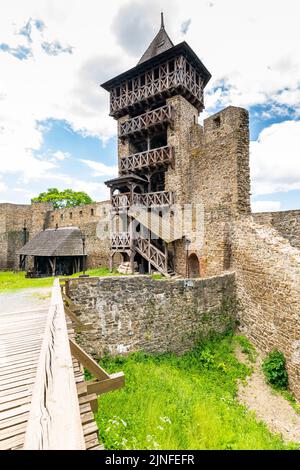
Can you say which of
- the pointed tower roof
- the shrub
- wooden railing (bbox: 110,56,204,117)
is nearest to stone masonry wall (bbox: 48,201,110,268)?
wooden railing (bbox: 110,56,204,117)

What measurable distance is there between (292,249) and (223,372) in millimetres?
4542

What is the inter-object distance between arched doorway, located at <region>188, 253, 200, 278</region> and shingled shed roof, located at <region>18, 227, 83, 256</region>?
35.1 feet

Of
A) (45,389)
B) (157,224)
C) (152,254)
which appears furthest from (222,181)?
(45,389)

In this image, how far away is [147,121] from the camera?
1672cm

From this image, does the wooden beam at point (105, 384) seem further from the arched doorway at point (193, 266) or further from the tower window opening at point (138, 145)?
the tower window opening at point (138, 145)

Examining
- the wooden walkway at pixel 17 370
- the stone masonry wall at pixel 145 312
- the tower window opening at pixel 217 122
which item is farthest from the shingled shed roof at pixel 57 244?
the wooden walkway at pixel 17 370

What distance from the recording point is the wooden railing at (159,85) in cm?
1565

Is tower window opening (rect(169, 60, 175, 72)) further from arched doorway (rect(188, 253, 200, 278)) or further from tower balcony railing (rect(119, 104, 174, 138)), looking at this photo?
arched doorway (rect(188, 253, 200, 278))

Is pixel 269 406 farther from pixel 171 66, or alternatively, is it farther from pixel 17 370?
pixel 171 66

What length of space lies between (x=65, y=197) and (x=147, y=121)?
27.4m

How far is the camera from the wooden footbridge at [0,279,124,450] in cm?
125

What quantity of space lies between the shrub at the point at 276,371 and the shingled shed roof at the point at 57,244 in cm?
1689

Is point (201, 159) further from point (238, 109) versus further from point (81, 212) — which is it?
point (81, 212)

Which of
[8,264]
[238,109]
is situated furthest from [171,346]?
[8,264]
